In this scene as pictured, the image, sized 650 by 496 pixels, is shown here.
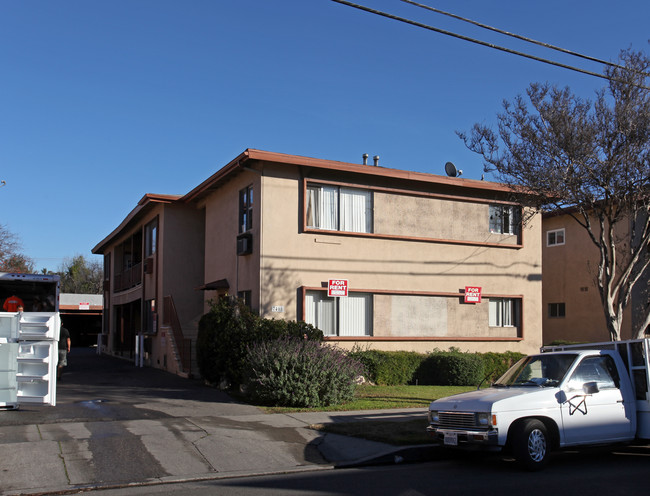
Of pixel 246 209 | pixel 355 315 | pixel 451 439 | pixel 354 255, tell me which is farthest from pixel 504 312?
pixel 451 439

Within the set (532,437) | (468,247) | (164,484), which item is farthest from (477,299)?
(164,484)

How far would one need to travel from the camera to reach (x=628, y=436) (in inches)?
374

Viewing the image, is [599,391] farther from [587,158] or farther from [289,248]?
[289,248]

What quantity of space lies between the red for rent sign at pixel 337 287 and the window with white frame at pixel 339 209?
4.89ft

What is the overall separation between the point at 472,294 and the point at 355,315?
4157 millimetres

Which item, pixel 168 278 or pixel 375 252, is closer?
pixel 375 252

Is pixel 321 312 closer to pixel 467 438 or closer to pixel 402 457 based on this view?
pixel 402 457

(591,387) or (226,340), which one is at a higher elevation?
(226,340)

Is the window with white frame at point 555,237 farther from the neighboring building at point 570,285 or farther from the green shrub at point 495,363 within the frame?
the green shrub at point 495,363

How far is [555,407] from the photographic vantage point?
8.98 m

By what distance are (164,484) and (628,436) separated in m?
6.44

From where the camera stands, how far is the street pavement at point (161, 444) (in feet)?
27.4

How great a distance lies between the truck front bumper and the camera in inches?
337

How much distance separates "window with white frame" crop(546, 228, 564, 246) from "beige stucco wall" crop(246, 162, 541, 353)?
739cm
